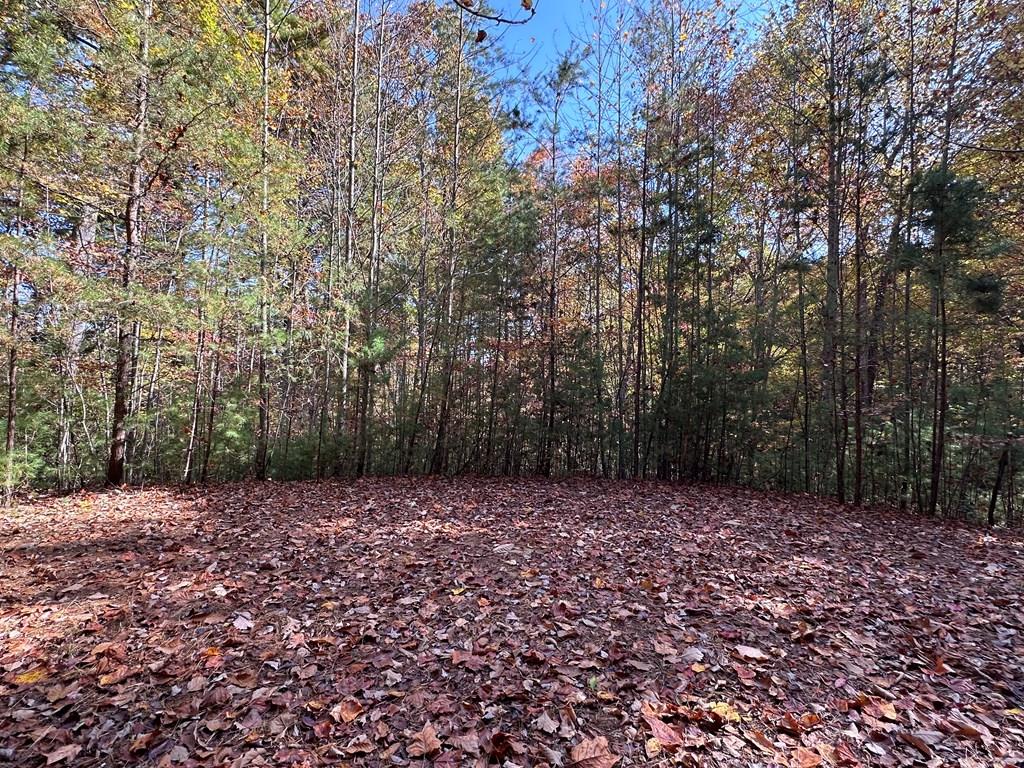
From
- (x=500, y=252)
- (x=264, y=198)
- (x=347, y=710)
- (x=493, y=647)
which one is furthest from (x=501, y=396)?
(x=347, y=710)

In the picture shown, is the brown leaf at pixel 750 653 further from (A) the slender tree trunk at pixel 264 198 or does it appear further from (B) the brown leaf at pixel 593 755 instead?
(A) the slender tree trunk at pixel 264 198

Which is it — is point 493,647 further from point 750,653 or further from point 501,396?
point 501,396

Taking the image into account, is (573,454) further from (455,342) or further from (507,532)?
(507,532)

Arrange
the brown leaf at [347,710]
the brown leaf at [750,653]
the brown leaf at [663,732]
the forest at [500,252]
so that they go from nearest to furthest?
the brown leaf at [663,732] < the brown leaf at [347,710] < the brown leaf at [750,653] < the forest at [500,252]

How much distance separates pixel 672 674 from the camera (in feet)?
7.89

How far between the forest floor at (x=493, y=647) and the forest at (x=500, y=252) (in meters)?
3.14

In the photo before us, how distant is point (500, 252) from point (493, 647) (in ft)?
29.7

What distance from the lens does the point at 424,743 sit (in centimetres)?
193

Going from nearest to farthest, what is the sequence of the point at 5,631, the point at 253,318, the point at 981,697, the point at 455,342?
the point at 981,697 → the point at 5,631 → the point at 253,318 → the point at 455,342

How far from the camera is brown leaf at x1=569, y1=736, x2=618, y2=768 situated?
5.93 feet

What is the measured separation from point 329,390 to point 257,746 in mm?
7659

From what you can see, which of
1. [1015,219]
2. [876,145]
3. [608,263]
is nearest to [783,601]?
[1015,219]

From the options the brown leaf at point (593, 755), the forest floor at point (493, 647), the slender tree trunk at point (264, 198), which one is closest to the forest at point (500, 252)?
the slender tree trunk at point (264, 198)

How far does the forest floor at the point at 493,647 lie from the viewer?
6.39ft
